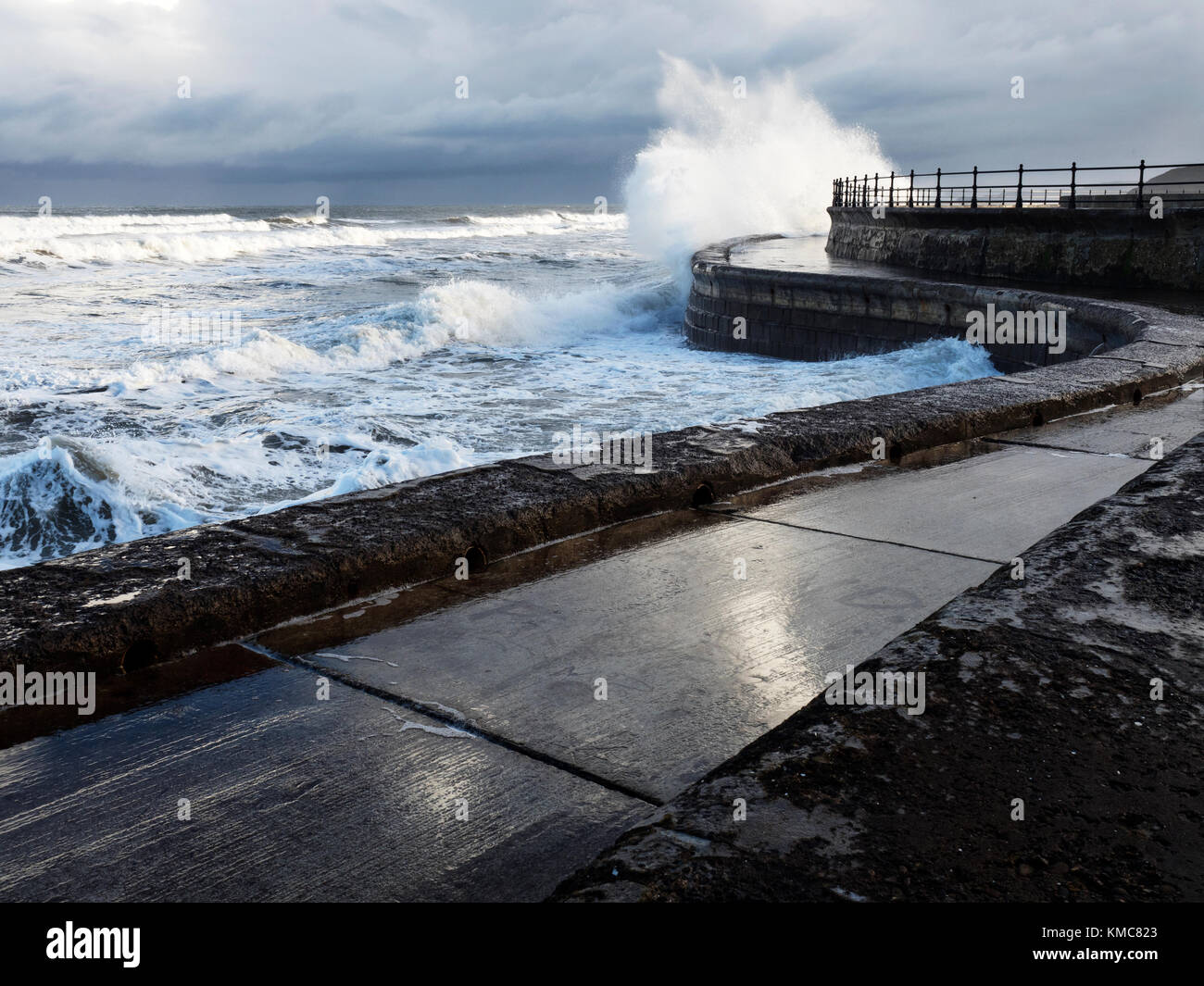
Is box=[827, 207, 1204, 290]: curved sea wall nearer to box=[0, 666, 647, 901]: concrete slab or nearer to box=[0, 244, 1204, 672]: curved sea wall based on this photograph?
box=[0, 244, 1204, 672]: curved sea wall

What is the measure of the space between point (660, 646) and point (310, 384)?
1088 centimetres

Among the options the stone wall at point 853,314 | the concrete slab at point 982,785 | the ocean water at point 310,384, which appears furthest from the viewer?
the stone wall at point 853,314

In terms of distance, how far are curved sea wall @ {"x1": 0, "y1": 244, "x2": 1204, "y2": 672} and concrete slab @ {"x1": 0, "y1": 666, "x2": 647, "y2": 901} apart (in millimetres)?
299

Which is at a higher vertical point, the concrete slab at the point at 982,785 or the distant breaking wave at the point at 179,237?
the distant breaking wave at the point at 179,237

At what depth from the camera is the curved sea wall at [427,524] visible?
8.30 ft
